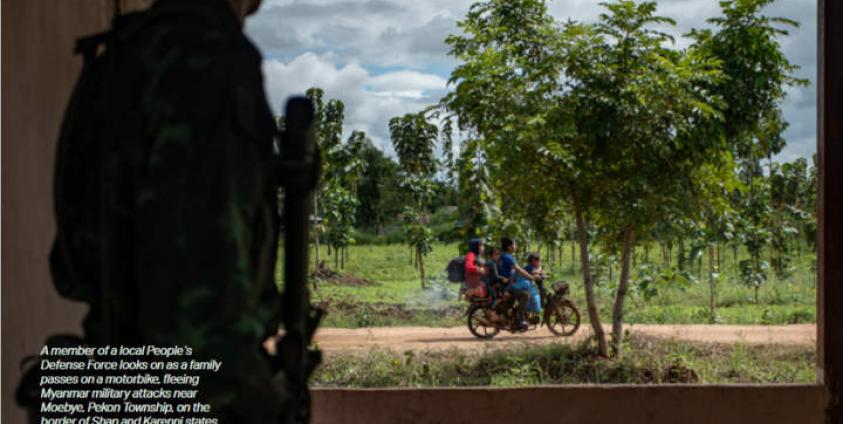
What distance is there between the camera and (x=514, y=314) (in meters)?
11.0

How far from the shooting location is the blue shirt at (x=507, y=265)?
1076cm

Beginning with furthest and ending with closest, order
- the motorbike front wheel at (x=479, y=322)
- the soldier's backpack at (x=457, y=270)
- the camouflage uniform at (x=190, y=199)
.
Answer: the soldier's backpack at (x=457, y=270), the motorbike front wheel at (x=479, y=322), the camouflage uniform at (x=190, y=199)

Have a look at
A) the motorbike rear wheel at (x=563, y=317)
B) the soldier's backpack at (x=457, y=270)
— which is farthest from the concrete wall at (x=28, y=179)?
the soldier's backpack at (x=457, y=270)

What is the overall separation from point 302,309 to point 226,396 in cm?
19

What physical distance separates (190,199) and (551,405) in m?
3.74

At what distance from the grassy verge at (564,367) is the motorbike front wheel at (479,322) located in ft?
4.29

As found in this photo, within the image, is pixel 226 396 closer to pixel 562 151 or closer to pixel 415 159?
pixel 562 151

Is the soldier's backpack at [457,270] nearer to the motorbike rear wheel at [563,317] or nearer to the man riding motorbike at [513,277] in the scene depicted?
the man riding motorbike at [513,277]

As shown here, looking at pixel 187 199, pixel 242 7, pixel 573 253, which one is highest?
pixel 573 253

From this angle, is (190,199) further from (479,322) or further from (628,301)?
(628,301)

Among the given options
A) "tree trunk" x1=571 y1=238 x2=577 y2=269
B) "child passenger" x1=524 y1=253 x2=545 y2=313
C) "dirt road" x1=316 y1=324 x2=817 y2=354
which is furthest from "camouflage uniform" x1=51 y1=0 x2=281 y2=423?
"tree trunk" x1=571 y1=238 x2=577 y2=269

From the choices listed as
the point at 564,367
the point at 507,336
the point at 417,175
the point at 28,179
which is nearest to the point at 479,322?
the point at 507,336

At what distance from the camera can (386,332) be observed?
12.0 meters
